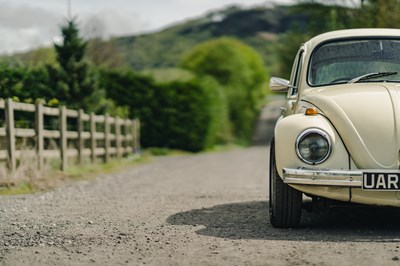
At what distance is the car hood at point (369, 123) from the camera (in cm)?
547

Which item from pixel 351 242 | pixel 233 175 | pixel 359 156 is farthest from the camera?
pixel 233 175

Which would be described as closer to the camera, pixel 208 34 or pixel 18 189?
pixel 18 189

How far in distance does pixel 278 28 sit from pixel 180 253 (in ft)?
518

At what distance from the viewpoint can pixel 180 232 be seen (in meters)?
5.73

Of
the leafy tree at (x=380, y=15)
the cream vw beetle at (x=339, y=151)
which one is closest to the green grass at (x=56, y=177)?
the cream vw beetle at (x=339, y=151)

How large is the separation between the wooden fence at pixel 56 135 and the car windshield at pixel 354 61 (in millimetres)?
5446

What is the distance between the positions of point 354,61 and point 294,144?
168cm

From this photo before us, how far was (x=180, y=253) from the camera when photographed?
4.76 metres

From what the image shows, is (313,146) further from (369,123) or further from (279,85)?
(279,85)

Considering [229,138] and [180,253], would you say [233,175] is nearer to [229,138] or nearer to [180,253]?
[180,253]

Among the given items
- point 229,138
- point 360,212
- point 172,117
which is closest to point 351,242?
point 360,212

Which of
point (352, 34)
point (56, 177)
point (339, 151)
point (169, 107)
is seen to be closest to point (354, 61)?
point (352, 34)

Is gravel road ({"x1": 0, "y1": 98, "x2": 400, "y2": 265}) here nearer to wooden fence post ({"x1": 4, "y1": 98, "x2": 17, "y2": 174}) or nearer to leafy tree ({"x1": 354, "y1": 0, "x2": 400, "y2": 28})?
wooden fence post ({"x1": 4, "y1": 98, "x2": 17, "y2": 174})

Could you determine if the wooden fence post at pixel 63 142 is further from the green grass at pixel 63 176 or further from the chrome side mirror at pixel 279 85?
the chrome side mirror at pixel 279 85
